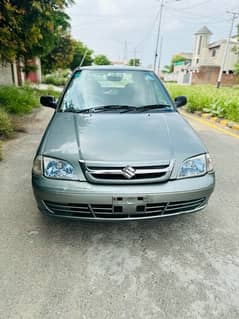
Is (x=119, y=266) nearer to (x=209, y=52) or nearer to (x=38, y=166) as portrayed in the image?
(x=38, y=166)

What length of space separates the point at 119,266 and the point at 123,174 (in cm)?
72

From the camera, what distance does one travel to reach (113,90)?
117 inches

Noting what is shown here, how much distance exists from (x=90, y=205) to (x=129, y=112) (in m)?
1.28

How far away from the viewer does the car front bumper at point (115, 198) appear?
1.71 metres

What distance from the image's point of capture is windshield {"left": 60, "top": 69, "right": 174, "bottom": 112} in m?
2.78

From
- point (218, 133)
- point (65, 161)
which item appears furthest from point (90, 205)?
point (218, 133)

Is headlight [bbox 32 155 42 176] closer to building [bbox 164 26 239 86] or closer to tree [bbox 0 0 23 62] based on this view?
tree [bbox 0 0 23 62]

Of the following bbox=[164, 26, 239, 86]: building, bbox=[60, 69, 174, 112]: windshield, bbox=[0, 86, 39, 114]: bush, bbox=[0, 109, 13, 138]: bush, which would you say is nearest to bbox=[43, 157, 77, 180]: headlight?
bbox=[60, 69, 174, 112]: windshield

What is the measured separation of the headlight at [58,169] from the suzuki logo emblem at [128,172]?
0.38 metres

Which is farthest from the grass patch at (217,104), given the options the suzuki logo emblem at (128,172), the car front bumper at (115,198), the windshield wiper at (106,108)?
the suzuki logo emblem at (128,172)

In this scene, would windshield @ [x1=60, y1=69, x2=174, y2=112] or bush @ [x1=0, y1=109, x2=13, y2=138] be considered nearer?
windshield @ [x1=60, y1=69, x2=174, y2=112]

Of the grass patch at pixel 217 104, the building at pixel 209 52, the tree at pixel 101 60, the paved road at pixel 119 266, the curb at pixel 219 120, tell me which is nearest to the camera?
the paved road at pixel 119 266

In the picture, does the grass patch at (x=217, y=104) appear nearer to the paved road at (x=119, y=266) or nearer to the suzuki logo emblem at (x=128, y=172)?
the paved road at (x=119, y=266)

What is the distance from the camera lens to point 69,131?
2.20m
